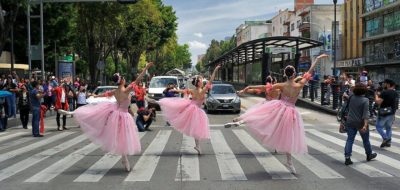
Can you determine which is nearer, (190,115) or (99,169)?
(99,169)

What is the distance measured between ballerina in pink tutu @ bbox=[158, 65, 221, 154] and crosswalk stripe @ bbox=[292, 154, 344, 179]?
2.19 m

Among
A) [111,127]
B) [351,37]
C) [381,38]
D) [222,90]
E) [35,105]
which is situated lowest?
[111,127]

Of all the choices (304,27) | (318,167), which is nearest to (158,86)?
(318,167)

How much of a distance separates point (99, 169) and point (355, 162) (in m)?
5.26

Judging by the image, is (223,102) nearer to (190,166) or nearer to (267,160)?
(267,160)

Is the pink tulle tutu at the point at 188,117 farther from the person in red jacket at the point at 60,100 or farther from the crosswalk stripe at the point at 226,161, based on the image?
the person in red jacket at the point at 60,100

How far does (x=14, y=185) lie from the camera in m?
8.46

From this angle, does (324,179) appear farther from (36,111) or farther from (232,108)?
(232,108)

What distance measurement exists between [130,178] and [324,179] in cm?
338

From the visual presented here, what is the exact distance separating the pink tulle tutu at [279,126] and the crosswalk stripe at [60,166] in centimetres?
369

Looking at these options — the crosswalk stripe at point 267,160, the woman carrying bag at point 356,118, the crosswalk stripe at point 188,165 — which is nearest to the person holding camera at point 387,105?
the woman carrying bag at point 356,118

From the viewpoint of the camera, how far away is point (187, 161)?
1073 centimetres

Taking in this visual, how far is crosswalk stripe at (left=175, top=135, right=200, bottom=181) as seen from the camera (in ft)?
29.5

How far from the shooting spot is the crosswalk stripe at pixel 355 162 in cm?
935
